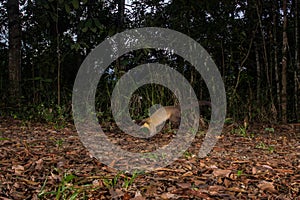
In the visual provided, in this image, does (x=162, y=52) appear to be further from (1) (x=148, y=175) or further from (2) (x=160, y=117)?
(1) (x=148, y=175)

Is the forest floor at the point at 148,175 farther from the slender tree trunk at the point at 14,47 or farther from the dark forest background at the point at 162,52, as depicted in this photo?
the slender tree trunk at the point at 14,47

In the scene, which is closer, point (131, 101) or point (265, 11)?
point (131, 101)

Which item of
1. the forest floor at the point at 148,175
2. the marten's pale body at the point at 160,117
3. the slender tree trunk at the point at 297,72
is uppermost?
the slender tree trunk at the point at 297,72

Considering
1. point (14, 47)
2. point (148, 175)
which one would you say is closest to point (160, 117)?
point (148, 175)

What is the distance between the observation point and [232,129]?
3293 mm

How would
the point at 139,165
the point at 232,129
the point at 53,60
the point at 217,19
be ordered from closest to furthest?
the point at 139,165 < the point at 232,129 < the point at 217,19 < the point at 53,60

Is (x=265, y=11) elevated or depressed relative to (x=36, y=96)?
elevated

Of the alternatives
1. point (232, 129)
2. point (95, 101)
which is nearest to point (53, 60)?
point (95, 101)

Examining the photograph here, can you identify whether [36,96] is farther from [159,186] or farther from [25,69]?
[159,186]

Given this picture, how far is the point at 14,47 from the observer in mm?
4348

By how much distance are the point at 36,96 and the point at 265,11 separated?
3435 mm

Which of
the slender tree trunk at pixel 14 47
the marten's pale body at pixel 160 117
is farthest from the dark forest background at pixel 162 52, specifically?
the marten's pale body at pixel 160 117

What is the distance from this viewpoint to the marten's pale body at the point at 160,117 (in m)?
Answer: 2.97

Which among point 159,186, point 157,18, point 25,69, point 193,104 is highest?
point 157,18
